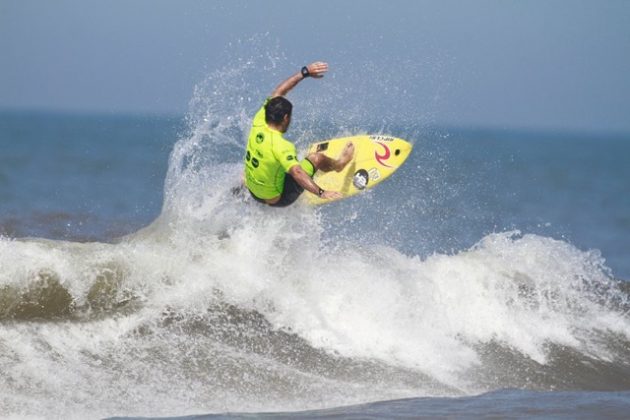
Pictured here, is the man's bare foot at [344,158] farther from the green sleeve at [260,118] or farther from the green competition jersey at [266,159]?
the green sleeve at [260,118]

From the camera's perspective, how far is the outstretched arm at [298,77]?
34.0 feet

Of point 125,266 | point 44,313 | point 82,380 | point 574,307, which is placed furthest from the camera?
point 574,307

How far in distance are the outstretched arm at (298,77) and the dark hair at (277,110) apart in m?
0.38

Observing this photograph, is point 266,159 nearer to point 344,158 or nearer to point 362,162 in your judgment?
point 344,158

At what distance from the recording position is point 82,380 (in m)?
8.24

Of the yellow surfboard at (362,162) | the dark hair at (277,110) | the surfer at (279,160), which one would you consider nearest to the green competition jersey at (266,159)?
the surfer at (279,160)

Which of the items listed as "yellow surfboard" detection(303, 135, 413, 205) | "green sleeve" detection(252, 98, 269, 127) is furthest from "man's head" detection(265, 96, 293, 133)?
"yellow surfboard" detection(303, 135, 413, 205)

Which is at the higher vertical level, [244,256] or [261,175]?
[261,175]

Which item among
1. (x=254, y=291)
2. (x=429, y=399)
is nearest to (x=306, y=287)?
(x=254, y=291)

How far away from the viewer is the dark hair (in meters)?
9.95

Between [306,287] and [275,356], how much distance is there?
1.25 m

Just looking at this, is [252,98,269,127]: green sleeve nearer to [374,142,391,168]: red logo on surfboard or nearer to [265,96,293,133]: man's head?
[265,96,293,133]: man's head

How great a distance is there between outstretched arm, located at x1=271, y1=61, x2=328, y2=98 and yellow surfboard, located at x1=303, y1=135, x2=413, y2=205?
4.87ft

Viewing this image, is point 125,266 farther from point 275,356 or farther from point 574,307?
point 574,307
